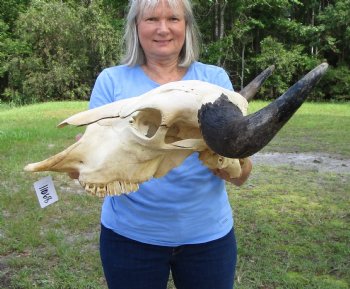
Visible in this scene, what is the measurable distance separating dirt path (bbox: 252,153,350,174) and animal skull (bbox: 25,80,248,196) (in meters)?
5.60

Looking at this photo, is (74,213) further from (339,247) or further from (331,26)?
(331,26)

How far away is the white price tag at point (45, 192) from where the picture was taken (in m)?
1.88

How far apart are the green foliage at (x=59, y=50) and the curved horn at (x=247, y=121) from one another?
74.3 feet

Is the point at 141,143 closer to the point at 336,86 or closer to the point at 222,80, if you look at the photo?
the point at 222,80

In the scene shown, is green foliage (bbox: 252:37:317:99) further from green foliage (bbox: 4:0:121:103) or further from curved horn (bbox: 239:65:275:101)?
curved horn (bbox: 239:65:275:101)

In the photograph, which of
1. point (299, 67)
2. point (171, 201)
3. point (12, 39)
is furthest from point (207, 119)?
point (12, 39)

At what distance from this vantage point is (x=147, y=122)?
1754mm

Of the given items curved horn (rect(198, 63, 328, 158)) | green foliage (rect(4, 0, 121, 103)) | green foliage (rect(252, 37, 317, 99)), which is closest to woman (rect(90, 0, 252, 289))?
curved horn (rect(198, 63, 328, 158))

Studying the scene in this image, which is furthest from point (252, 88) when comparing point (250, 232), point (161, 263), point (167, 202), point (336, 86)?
point (336, 86)

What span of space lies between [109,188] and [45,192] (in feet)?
1.10

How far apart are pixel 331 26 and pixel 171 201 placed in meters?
24.2

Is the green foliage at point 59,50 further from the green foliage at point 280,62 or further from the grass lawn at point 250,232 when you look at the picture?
the grass lawn at point 250,232

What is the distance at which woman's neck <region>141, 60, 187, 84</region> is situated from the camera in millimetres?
2098

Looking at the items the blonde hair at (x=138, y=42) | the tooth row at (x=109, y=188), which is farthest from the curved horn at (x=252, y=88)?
the tooth row at (x=109, y=188)
